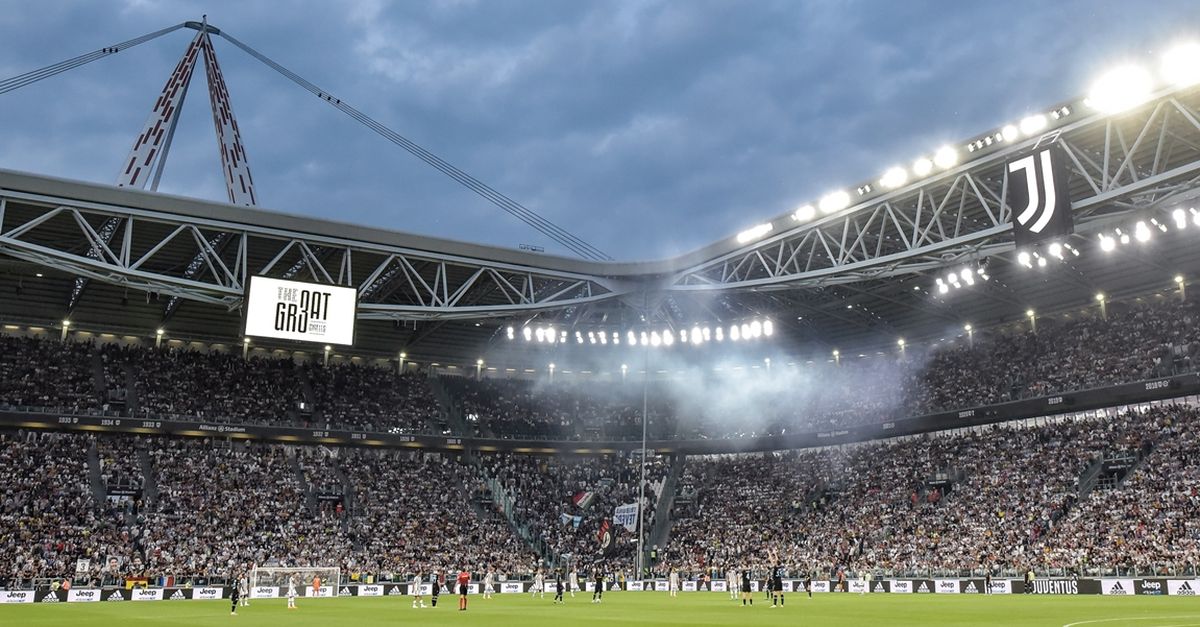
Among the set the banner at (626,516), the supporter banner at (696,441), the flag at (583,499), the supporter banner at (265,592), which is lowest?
the supporter banner at (265,592)

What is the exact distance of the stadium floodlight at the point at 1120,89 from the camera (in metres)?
33.0

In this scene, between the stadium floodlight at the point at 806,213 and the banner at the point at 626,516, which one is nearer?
the stadium floodlight at the point at 806,213

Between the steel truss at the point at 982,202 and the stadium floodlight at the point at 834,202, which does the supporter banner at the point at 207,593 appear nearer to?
the steel truss at the point at 982,202

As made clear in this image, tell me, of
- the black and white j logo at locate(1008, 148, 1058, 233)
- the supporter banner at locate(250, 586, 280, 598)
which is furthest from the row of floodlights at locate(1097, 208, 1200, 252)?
the supporter banner at locate(250, 586, 280, 598)

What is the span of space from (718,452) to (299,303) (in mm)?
37915

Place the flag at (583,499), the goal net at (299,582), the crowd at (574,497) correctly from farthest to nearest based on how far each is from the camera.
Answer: the flag at (583,499), the crowd at (574,497), the goal net at (299,582)

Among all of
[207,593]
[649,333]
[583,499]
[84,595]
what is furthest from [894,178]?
[84,595]

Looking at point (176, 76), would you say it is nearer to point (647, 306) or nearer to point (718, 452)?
point (647, 306)

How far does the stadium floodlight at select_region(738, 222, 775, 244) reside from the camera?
49.4 metres

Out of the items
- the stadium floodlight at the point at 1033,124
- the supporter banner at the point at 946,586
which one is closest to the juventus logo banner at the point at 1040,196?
the stadium floodlight at the point at 1033,124

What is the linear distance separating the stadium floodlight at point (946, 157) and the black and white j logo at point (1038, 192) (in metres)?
4.68

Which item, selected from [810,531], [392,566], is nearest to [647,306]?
[810,531]

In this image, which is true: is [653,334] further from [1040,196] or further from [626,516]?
[1040,196]

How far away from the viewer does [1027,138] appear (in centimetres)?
3694
